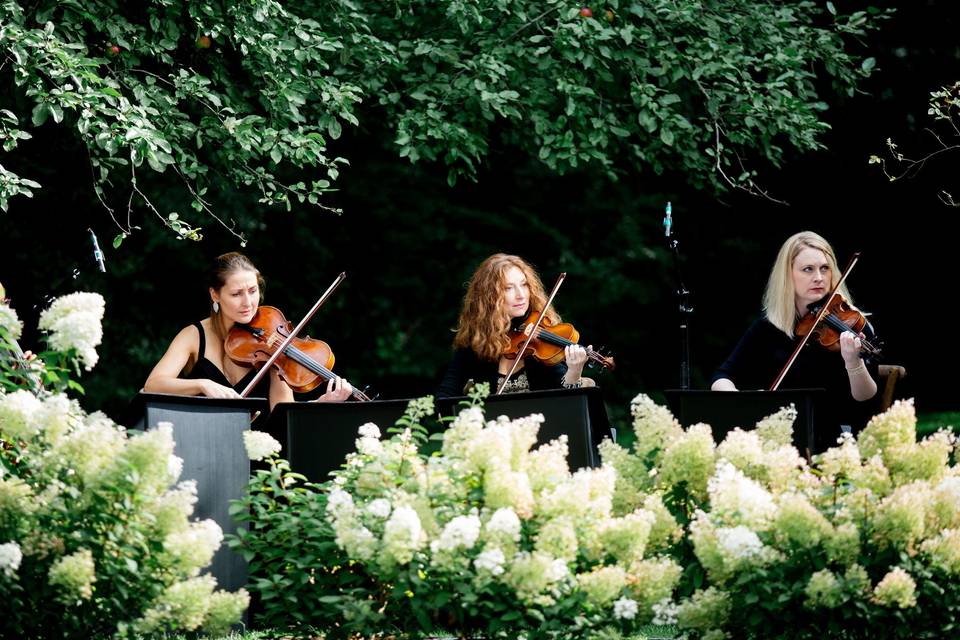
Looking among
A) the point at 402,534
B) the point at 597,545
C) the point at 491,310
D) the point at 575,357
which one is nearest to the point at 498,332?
the point at 491,310

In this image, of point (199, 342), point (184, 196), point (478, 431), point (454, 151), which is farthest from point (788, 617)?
point (184, 196)

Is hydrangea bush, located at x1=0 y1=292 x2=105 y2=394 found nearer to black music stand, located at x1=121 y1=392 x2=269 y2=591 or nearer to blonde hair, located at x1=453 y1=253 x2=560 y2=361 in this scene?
black music stand, located at x1=121 y1=392 x2=269 y2=591

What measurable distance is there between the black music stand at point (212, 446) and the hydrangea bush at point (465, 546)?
0.59 m

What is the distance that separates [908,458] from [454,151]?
3.82 meters

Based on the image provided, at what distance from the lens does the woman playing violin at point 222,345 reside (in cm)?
559

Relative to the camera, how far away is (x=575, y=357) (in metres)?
5.68

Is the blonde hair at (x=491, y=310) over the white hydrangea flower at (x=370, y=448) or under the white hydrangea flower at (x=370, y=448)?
over

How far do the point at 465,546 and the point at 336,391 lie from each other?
2.38m

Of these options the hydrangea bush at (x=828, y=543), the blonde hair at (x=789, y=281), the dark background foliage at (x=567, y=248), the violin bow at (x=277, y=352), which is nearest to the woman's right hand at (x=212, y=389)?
the violin bow at (x=277, y=352)

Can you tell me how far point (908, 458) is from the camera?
3697 millimetres

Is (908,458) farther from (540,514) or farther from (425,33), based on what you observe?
(425,33)

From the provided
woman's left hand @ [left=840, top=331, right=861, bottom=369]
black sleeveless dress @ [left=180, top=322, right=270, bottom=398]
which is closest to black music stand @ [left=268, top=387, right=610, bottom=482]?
black sleeveless dress @ [left=180, top=322, right=270, bottom=398]

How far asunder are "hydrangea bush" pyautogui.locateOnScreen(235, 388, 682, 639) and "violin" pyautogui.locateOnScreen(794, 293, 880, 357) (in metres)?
2.25

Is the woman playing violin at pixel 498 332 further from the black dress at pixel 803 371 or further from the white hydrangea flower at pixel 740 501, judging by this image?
the white hydrangea flower at pixel 740 501
